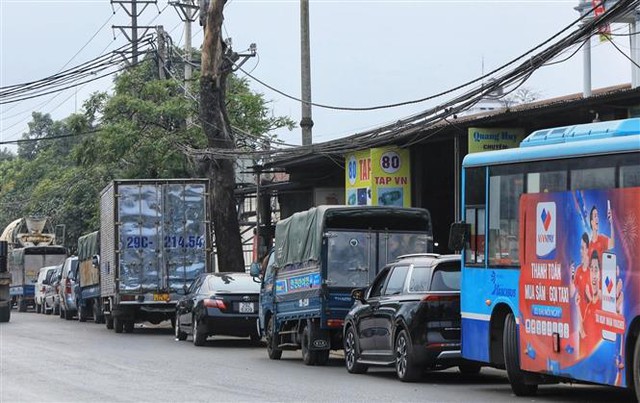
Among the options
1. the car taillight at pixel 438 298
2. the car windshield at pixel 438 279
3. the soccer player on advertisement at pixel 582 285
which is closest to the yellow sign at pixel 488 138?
the car windshield at pixel 438 279

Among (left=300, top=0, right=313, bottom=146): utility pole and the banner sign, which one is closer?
the banner sign

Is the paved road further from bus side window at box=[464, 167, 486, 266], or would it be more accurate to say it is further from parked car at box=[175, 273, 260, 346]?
bus side window at box=[464, 167, 486, 266]

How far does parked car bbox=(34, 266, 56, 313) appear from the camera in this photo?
5241cm

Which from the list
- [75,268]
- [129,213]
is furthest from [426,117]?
[75,268]

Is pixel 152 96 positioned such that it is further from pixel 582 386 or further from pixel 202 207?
pixel 582 386

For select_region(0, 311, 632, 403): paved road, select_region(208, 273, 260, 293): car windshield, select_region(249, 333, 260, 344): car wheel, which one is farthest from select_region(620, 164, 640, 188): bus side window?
select_region(249, 333, 260, 344): car wheel

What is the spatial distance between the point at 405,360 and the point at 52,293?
35.0 meters

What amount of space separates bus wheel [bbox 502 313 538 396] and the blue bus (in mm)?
14

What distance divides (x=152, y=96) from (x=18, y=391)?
31.3m

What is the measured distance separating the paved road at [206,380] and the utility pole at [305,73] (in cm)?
791

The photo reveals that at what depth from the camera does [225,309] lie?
88.8ft

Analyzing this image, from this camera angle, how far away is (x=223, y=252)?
3509 cm

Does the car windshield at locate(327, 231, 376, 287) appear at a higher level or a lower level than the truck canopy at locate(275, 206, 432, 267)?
lower

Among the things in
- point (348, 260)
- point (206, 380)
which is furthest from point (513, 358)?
point (348, 260)
